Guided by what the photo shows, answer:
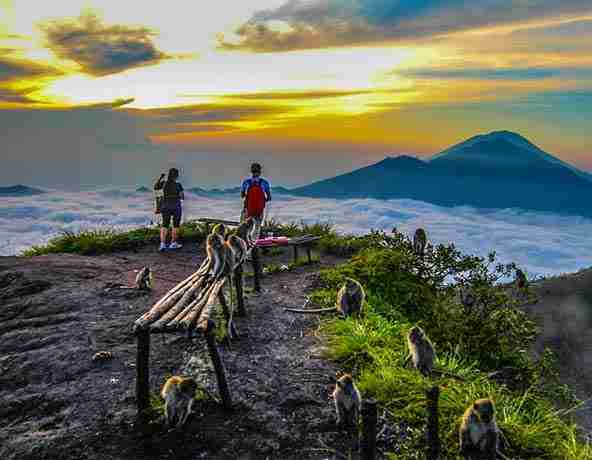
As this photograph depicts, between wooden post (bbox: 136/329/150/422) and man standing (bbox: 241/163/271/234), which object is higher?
man standing (bbox: 241/163/271/234)

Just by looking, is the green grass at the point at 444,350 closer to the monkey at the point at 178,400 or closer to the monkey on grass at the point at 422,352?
the monkey on grass at the point at 422,352

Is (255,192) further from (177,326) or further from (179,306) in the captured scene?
(177,326)

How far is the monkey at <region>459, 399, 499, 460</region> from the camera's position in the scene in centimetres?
497

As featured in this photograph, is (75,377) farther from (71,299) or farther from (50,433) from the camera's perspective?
(71,299)

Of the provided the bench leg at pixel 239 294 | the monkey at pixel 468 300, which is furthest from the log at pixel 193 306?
the monkey at pixel 468 300

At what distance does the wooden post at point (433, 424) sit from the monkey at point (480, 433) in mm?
251

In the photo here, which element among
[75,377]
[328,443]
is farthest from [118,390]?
[328,443]

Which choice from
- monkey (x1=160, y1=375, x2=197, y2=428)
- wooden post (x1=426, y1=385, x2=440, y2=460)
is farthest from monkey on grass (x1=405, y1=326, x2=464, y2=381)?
monkey (x1=160, y1=375, x2=197, y2=428)

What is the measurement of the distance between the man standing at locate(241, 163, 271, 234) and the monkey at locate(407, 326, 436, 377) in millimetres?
8446

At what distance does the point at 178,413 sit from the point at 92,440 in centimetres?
93

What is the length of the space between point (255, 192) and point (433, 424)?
10.5 m

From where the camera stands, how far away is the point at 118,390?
679 centimetres

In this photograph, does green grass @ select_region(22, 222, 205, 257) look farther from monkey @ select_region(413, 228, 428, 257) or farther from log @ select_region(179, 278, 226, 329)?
log @ select_region(179, 278, 226, 329)

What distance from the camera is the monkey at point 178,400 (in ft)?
19.0
